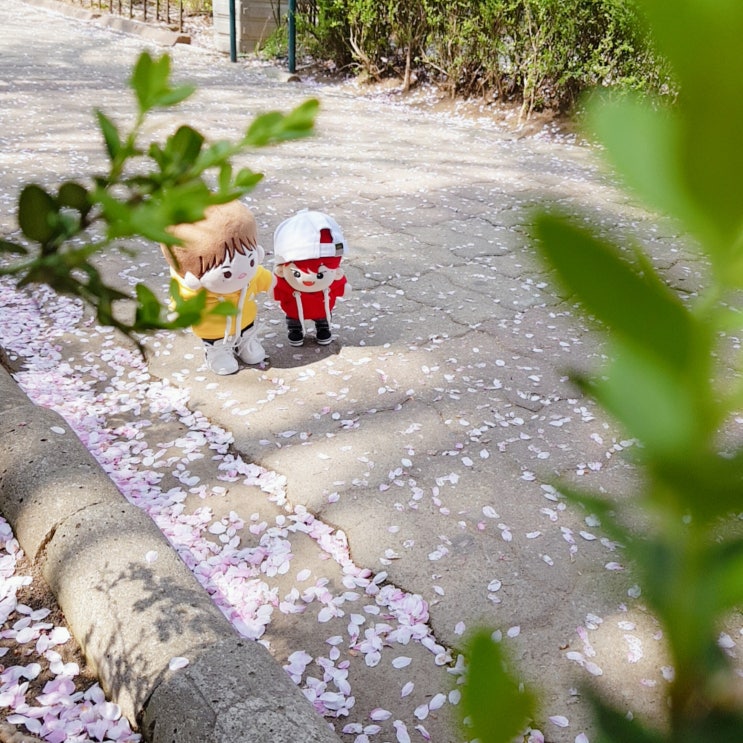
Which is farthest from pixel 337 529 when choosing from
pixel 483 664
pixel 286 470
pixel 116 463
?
pixel 483 664

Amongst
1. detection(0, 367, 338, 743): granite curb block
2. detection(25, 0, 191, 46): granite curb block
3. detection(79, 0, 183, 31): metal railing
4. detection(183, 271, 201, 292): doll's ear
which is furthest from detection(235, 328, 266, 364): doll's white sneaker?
detection(79, 0, 183, 31): metal railing

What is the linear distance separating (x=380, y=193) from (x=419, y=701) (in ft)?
14.0

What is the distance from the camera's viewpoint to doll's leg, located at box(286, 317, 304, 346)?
10.4 ft

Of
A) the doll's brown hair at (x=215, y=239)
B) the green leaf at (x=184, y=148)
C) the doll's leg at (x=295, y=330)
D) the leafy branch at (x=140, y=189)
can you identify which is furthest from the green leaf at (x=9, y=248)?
the doll's leg at (x=295, y=330)

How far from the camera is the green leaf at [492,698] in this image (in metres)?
0.17

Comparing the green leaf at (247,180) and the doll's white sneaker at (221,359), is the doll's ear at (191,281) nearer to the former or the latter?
the doll's white sneaker at (221,359)

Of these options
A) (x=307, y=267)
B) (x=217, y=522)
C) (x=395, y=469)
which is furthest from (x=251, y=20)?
(x=217, y=522)

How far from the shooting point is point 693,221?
16 centimetres

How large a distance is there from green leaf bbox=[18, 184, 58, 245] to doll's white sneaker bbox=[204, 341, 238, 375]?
253cm

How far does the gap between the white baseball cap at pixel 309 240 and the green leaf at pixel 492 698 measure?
2.72 m

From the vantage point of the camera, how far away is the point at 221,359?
2.99 m

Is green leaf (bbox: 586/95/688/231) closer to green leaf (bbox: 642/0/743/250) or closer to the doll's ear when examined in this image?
green leaf (bbox: 642/0/743/250)

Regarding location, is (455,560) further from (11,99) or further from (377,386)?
(11,99)

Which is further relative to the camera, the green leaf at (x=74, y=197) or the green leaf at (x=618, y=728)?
the green leaf at (x=74, y=197)
